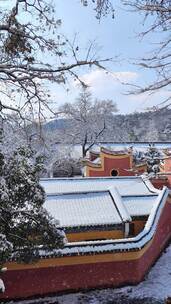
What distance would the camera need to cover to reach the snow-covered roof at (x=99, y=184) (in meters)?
19.0

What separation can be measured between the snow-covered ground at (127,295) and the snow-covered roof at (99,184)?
616cm

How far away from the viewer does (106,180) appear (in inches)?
808

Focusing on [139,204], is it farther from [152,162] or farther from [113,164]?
[152,162]

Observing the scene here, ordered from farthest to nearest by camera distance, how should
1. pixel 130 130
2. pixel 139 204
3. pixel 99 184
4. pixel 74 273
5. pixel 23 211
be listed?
pixel 130 130, pixel 99 184, pixel 139 204, pixel 74 273, pixel 23 211

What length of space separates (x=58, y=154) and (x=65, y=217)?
22.8 m

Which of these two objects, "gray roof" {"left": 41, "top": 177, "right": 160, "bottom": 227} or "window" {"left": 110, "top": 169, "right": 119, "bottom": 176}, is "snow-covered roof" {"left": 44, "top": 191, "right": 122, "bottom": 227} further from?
"window" {"left": 110, "top": 169, "right": 119, "bottom": 176}

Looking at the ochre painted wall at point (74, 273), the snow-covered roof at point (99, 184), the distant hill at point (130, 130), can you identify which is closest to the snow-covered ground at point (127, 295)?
the ochre painted wall at point (74, 273)

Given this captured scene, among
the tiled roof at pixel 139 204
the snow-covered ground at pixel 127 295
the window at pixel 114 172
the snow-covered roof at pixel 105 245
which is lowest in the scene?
the snow-covered ground at pixel 127 295

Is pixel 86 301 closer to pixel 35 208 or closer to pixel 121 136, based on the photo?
pixel 35 208

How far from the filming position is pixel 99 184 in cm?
1977

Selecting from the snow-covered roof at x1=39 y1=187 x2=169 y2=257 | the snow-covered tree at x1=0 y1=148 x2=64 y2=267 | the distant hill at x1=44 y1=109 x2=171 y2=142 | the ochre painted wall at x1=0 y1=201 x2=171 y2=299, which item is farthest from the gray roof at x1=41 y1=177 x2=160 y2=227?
the snow-covered tree at x1=0 y1=148 x2=64 y2=267

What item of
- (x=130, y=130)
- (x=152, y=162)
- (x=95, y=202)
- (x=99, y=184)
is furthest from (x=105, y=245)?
(x=130, y=130)

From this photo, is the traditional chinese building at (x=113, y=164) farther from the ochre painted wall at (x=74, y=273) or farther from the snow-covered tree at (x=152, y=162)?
the ochre painted wall at (x=74, y=273)

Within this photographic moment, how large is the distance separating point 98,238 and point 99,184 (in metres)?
5.20
